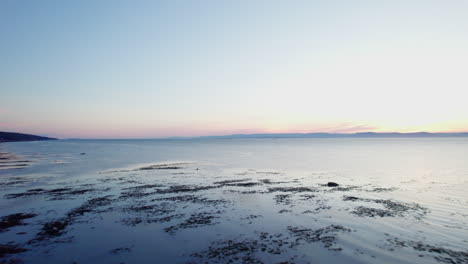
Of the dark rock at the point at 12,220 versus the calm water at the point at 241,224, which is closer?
the calm water at the point at 241,224

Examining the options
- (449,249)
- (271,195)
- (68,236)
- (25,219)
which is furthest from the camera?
Answer: (271,195)

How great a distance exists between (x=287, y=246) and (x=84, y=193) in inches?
787

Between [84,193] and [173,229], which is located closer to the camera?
[173,229]

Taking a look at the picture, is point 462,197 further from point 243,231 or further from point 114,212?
point 114,212

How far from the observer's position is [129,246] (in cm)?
1178

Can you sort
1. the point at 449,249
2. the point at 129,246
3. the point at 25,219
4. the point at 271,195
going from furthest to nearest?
the point at 271,195
the point at 25,219
the point at 129,246
the point at 449,249

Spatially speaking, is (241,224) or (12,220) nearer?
(241,224)

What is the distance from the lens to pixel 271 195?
22094 millimetres

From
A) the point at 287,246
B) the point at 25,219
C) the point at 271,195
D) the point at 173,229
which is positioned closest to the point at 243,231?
the point at 287,246

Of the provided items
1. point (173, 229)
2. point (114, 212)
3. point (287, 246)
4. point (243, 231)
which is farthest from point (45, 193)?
point (287, 246)

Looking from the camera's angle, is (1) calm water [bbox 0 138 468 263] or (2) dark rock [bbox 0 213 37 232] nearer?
(1) calm water [bbox 0 138 468 263]

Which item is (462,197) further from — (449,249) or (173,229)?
(173,229)

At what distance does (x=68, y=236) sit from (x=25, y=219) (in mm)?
5244

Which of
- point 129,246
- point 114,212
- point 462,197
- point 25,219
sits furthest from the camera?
point 462,197
